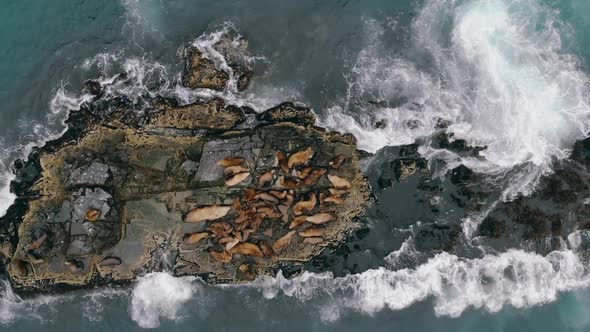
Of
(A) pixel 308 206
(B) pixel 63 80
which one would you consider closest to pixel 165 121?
(B) pixel 63 80

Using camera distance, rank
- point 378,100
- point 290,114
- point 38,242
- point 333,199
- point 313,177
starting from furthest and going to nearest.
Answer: point 378,100
point 290,114
point 38,242
point 333,199
point 313,177

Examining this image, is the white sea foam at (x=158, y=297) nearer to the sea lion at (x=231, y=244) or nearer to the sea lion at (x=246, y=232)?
the sea lion at (x=231, y=244)

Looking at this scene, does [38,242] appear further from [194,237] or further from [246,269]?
[246,269]

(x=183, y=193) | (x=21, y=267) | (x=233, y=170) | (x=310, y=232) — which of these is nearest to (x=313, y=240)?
(x=310, y=232)

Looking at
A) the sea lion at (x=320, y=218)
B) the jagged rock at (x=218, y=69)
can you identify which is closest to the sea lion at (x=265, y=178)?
the sea lion at (x=320, y=218)

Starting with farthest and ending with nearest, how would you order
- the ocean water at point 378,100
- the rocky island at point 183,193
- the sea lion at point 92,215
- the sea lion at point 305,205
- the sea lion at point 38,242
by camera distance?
the ocean water at point 378,100
the sea lion at point 38,242
the rocky island at point 183,193
the sea lion at point 92,215
the sea lion at point 305,205

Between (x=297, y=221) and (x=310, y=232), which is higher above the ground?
(x=297, y=221)
